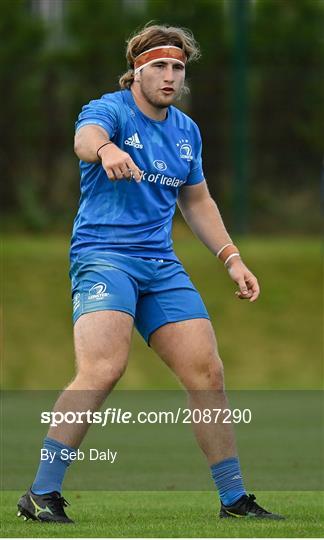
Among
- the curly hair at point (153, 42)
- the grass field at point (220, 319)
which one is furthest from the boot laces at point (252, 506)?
the grass field at point (220, 319)

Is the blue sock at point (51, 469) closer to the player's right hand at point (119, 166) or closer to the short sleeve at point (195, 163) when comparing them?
the player's right hand at point (119, 166)

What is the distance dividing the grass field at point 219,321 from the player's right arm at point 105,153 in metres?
11.0

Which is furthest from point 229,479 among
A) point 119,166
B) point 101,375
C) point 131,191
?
point 119,166

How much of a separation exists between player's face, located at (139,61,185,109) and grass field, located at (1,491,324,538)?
1938 millimetres

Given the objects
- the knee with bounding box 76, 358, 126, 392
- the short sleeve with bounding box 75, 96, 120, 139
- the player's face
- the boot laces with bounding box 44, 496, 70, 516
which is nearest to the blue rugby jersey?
the short sleeve with bounding box 75, 96, 120, 139

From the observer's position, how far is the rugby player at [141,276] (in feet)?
22.2

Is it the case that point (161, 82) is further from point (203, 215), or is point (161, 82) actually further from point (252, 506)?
point (252, 506)

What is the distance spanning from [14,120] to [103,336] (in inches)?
607

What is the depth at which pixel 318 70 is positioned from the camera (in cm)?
2169

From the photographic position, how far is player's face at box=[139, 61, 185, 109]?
7012mm

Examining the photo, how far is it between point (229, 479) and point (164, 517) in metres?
0.42

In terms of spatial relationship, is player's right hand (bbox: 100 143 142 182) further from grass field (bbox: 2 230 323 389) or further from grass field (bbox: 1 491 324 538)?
grass field (bbox: 2 230 323 389)

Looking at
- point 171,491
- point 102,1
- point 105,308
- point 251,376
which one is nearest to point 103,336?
point 105,308

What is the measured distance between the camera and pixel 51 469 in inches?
267
